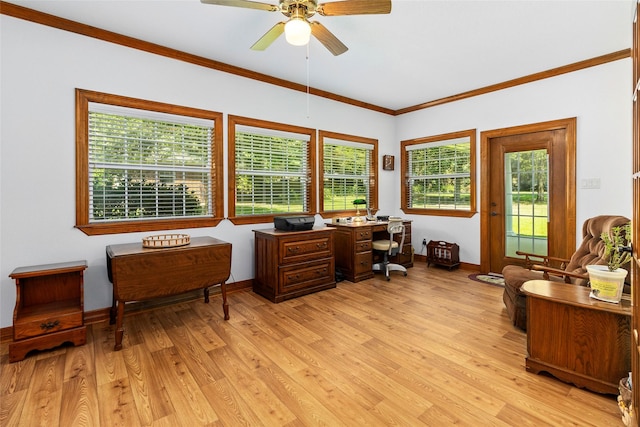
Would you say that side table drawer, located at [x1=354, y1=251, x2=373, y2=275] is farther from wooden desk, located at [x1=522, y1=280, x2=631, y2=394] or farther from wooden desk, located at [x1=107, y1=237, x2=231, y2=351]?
wooden desk, located at [x1=522, y1=280, x2=631, y2=394]

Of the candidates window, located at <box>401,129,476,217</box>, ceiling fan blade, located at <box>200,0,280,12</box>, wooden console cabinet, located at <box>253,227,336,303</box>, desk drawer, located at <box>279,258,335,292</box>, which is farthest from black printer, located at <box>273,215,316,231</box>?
window, located at <box>401,129,476,217</box>

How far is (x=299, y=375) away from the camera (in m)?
1.97

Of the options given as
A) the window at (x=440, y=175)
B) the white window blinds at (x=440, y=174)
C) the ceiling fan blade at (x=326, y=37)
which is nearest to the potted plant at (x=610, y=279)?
the ceiling fan blade at (x=326, y=37)

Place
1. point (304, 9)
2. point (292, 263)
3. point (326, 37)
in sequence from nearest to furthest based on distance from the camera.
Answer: point (304, 9) < point (326, 37) < point (292, 263)

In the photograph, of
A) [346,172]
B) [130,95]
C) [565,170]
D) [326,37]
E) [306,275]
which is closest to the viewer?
[326,37]

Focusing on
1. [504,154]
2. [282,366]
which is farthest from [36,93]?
[504,154]

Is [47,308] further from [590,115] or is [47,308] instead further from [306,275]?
[590,115]

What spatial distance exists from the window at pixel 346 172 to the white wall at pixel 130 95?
0.32m

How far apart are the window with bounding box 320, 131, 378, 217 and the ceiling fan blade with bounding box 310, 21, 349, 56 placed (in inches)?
78.2

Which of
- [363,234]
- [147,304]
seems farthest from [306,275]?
[147,304]

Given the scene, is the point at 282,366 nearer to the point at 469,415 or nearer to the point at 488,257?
the point at 469,415

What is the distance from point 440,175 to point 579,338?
3.47 m

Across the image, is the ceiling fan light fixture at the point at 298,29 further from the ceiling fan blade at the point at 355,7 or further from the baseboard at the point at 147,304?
the baseboard at the point at 147,304

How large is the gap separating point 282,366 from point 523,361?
65.3 inches
